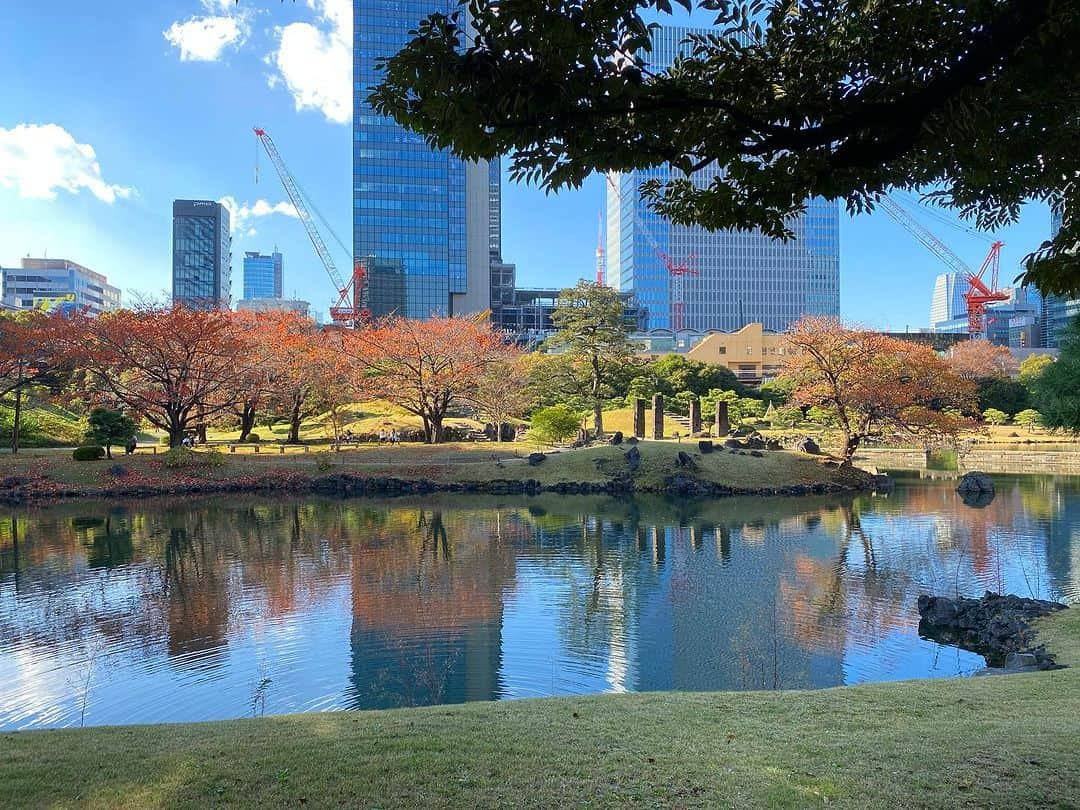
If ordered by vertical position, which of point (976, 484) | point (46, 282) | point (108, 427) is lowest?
point (976, 484)

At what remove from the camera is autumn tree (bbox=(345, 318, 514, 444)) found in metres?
31.8

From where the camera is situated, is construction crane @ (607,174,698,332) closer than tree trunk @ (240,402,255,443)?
No

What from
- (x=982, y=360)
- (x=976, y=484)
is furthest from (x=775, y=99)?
(x=982, y=360)

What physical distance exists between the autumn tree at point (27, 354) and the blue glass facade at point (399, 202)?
4705cm

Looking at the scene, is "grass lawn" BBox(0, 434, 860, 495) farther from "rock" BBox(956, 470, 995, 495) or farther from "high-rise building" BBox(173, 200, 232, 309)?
"high-rise building" BBox(173, 200, 232, 309)

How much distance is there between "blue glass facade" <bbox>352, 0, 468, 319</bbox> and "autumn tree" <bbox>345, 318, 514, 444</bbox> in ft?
139

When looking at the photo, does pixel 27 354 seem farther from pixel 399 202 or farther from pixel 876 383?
pixel 399 202

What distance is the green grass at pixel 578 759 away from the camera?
3.46 meters

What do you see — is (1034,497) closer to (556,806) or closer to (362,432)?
(556,806)

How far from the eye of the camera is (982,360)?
2076 inches

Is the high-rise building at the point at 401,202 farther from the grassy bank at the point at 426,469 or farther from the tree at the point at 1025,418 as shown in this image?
the tree at the point at 1025,418

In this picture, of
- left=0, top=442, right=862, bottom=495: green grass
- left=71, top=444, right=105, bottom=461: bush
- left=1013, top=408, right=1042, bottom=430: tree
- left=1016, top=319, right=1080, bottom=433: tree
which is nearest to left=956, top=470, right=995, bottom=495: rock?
left=0, top=442, right=862, bottom=495: green grass

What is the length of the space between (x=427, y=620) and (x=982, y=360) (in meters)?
54.9

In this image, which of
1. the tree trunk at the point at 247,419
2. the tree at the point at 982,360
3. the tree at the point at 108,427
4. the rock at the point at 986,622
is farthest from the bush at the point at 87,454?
the tree at the point at 982,360
